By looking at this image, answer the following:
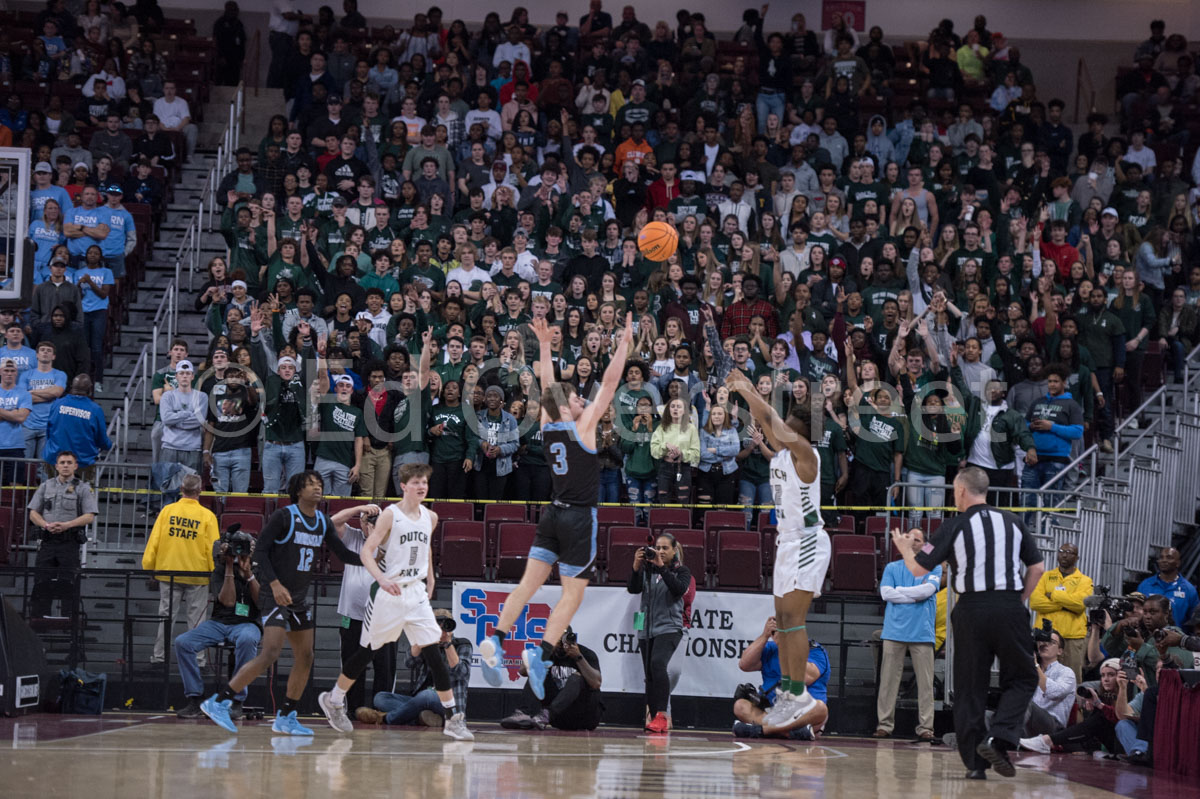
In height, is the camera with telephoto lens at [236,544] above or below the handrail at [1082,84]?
below

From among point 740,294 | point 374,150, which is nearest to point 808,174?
point 740,294

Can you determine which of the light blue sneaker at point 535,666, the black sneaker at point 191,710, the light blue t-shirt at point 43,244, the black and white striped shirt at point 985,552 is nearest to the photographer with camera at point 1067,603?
the black and white striped shirt at point 985,552

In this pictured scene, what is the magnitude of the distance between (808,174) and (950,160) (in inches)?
100

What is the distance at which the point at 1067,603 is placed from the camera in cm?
1627

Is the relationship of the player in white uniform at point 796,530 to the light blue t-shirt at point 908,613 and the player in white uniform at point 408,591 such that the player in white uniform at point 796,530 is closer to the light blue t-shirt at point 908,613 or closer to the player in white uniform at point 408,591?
the player in white uniform at point 408,591

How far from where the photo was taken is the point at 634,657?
16.0m

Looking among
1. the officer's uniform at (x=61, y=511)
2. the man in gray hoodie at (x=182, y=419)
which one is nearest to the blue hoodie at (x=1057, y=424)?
the man in gray hoodie at (x=182, y=419)

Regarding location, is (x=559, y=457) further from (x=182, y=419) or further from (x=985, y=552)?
(x=182, y=419)

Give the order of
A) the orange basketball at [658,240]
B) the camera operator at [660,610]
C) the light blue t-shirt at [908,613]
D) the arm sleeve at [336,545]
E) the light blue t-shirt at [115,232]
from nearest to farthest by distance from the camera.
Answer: the arm sleeve at [336,545]
the camera operator at [660,610]
the light blue t-shirt at [908,613]
the orange basketball at [658,240]
the light blue t-shirt at [115,232]

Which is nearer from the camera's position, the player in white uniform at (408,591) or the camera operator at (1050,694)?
the player in white uniform at (408,591)

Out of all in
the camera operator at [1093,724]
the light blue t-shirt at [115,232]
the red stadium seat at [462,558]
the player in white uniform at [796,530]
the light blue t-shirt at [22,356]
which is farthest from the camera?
the light blue t-shirt at [115,232]

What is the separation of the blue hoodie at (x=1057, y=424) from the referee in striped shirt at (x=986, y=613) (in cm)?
893

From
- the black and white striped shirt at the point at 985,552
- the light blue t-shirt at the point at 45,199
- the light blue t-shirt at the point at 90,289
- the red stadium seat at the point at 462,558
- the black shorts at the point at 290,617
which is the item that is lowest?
the black shorts at the point at 290,617

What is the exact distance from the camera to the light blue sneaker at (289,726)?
1269cm
